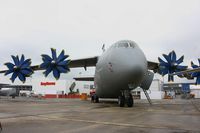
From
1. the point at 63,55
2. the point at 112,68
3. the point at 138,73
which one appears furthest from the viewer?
the point at 63,55

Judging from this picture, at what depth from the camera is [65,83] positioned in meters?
68.1

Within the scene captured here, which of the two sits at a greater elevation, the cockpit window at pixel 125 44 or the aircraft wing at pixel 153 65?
the cockpit window at pixel 125 44

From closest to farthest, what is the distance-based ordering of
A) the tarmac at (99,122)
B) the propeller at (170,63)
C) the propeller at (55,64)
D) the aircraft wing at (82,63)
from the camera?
the tarmac at (99,122) < the propeller at (55,64) < the propeller at (170,63) < the aircraft wing at (82,63)

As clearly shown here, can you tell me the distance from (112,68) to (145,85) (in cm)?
395

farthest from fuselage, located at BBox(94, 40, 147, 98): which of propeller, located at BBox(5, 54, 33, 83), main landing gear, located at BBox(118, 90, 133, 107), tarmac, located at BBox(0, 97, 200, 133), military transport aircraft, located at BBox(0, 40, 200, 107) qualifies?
propeller, located at BBox(5, 54, 33, 83)

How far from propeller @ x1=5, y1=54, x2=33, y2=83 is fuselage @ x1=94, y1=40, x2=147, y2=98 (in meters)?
10.5

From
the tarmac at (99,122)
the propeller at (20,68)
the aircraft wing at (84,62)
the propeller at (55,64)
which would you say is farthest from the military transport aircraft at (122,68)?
the propeller at (20,68)

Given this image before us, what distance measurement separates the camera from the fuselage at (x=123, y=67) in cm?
1664

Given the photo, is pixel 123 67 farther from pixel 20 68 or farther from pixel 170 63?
pixel 20 68

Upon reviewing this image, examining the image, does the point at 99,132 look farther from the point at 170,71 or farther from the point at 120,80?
the point at 170,71

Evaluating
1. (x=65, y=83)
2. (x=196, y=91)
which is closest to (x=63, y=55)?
(x=65, y=83)

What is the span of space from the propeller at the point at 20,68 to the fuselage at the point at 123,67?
10.5 meters

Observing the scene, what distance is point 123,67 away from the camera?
16.8 meters

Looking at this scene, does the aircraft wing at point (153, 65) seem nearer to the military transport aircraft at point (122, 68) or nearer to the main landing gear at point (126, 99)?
the military transport aircraft at point (122, 68)
